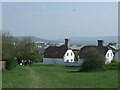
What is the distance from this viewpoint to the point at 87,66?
38.4m

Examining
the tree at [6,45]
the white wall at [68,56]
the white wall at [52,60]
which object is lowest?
the white wall at [52,60]

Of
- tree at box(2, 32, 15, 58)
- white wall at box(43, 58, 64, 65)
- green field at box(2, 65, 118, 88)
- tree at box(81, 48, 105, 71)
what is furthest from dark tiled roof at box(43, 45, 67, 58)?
green field at box(2, 65, 118, 88)

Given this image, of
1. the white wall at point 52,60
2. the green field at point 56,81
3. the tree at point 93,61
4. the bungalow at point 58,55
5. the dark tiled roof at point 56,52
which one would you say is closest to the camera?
the green field at point 56,81

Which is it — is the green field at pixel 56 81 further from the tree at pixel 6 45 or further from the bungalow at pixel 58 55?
the bungalow at pixel 58 55

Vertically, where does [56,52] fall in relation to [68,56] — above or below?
above

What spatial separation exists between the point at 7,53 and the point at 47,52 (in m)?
29.6

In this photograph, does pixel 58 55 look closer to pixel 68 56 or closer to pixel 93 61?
pixel 68 56

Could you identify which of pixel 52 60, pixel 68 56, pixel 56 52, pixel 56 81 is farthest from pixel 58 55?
pixel 56 81

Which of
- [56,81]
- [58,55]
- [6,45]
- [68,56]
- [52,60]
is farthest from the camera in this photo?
[68,56]

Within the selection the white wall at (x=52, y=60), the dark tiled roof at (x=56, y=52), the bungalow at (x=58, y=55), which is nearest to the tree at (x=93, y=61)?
the white wall at (x=52, y=60)

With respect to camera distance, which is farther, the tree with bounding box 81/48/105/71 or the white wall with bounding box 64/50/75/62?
the white wall with bounding box 64/50/75/62

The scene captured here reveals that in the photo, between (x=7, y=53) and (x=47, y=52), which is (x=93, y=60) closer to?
(x=7, y=53)

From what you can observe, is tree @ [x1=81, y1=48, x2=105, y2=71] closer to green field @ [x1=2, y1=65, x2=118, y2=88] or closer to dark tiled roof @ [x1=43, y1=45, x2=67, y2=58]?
green field @ [x1=2, y1=65, x2=118, y2=88]

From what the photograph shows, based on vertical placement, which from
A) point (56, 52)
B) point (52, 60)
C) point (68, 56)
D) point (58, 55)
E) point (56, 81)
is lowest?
point (52, 60)
